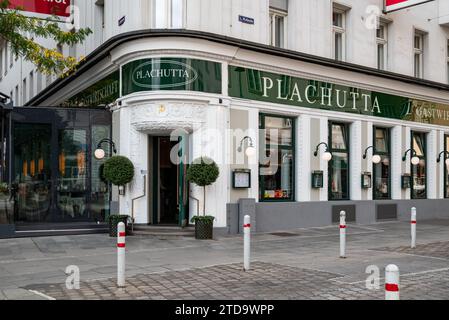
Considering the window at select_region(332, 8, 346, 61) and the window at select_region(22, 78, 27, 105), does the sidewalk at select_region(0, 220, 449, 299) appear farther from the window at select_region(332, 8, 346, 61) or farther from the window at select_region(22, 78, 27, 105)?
the window at select_region(22, 78, 27, 105)

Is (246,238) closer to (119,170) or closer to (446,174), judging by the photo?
(119,170)

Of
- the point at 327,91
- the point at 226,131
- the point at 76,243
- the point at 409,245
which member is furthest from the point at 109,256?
the point at 327,91

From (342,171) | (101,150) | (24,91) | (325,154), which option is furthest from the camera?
(24,91)

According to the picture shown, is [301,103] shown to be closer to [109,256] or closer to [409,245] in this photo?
[409,245]

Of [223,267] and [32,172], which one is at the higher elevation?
[32,172]

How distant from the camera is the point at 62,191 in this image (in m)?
16.9

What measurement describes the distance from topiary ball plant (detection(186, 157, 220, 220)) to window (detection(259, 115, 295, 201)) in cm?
269

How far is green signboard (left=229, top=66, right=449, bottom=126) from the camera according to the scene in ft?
54.4

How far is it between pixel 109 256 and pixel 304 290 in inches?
201

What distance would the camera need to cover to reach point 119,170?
602 inches

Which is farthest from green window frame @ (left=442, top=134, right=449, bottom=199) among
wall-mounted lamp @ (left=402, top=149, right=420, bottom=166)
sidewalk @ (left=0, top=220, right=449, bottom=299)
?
sidewalk @ (left=0, top=220, right=449, bottom=299)

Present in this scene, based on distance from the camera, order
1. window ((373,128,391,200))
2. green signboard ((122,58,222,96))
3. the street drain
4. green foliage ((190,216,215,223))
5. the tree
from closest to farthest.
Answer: the tree, green foliage ((190,216,215,223)), green signboard ((122,58,222,96)), the street drain, window ((373,128,391,200))

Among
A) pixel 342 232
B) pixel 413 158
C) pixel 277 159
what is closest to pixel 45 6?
pixel 277 159

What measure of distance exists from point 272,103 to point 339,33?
4868 mm
